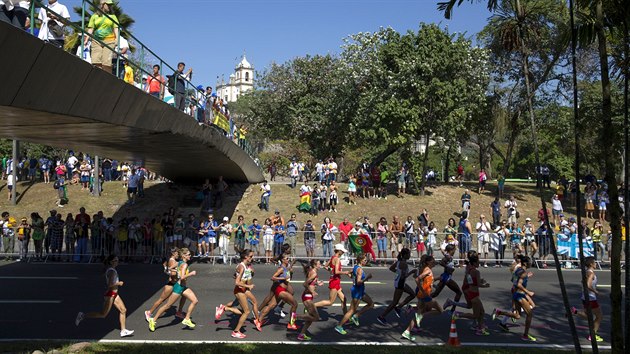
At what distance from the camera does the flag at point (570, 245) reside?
21.1 meters

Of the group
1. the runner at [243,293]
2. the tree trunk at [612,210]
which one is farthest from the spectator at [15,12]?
the tree trunk at [612,210]

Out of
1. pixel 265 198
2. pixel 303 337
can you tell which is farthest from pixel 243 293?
pixel 265 198

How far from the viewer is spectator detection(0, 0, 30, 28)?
27.3ft

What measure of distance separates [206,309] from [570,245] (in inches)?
550

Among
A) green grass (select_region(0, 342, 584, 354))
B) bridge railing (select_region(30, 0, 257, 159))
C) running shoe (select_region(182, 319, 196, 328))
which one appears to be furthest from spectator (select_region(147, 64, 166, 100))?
green grass (select_region(0, 342, 584, 354))

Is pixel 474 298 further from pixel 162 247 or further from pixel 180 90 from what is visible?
pixel 162 247

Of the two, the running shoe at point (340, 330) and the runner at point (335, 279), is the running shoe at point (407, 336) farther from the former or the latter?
the runner at point (335, 279)

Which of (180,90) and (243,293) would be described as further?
A: (180,90)

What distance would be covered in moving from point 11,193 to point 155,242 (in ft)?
50.4

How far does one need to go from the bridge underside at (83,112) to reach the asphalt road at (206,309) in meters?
3.84

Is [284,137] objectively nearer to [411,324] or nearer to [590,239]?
[590,239]

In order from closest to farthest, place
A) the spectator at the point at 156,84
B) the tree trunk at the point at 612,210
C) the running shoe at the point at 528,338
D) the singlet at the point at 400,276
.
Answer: the tree trunk at the point at 612,210, the running shoe at the point at 528,338, the singlet at the point at 400,276, the spectator at the point at 156,84

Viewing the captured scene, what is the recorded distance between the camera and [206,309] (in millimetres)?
13336

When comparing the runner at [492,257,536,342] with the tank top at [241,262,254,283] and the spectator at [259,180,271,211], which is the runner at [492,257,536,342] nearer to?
the tank top at [241,262,254,283]
